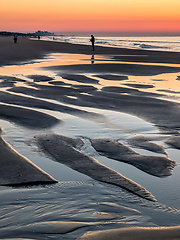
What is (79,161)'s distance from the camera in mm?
4656

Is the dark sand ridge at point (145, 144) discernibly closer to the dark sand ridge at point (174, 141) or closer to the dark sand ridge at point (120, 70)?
the dark sand ridge at point (174, 141)

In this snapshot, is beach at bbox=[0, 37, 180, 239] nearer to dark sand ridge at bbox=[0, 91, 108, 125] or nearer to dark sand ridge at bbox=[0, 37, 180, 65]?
dark sand ridge at bbox=[0, 91, 108, 125]

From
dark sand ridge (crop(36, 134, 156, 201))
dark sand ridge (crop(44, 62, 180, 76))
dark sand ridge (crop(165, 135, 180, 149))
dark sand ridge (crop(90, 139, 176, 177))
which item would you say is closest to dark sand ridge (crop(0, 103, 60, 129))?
dark sand ridge (crop(36, 134, 156, 201))

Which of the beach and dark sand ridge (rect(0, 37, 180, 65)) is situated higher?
dark sand ridge (rect(0, 37, 180, 65))

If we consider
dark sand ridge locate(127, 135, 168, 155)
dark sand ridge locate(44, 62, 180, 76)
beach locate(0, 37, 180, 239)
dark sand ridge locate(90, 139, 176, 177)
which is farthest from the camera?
dark sand ridge locate(44, 62, 180, 76)

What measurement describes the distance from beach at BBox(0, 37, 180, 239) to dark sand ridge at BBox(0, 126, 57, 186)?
1 cm

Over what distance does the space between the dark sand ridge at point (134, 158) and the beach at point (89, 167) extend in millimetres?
16

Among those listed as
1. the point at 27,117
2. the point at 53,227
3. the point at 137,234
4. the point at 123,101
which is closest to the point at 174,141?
the point at 137,234

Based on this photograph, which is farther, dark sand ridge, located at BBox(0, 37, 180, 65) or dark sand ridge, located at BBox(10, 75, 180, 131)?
dark sand ridge, located at BBox(0, 37, 180, 65)

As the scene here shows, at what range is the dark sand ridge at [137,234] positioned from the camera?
2752mm

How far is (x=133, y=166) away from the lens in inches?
179

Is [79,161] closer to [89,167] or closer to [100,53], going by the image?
[89,167]

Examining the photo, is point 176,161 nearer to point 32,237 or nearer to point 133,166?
point 133,166

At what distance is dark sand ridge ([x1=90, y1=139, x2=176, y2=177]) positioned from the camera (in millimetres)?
4396
